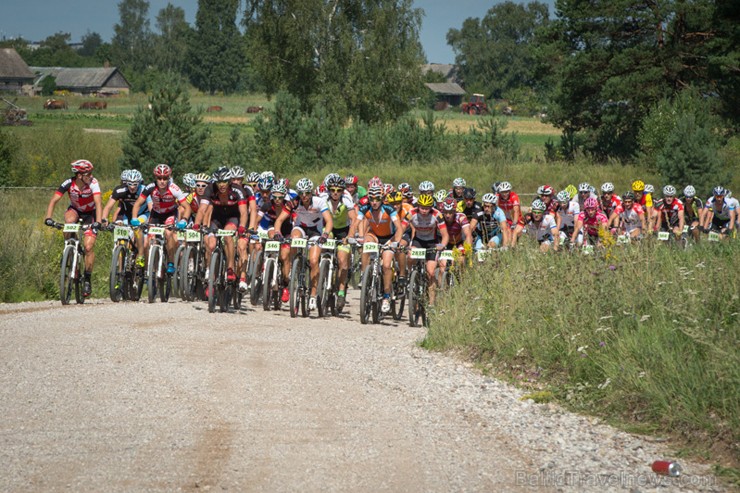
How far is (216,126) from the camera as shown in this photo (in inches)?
3716

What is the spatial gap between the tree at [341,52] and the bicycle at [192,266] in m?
44.7

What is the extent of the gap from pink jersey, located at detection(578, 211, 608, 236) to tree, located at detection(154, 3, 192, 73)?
16577 centimetres

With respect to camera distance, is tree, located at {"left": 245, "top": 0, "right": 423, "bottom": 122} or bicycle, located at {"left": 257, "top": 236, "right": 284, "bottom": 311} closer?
bicycle, located at {"left": 257, "top": 236, "right": 284, "bottom": 311}

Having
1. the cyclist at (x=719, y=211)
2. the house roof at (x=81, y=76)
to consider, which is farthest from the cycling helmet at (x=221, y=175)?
the house roof at (x=81, y=76)

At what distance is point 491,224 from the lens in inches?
719

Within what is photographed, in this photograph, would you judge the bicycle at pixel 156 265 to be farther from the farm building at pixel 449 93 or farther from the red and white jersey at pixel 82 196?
the farm building at pixel 449 93

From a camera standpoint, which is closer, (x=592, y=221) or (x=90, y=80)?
(x=592, y=221)

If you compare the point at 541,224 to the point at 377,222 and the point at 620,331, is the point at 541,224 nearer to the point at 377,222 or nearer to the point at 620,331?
the point at 377,222

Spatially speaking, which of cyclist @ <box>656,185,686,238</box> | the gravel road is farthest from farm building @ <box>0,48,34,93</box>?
the gravel road

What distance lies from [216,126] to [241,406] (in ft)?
284

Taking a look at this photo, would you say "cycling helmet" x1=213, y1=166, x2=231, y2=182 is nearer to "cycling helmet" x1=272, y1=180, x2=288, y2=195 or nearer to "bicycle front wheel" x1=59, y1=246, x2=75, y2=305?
"cycling helmet" x1=272, y1=180, x2=288, y2=195

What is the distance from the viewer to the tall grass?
8766 mm

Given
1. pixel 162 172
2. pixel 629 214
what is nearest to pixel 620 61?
pixel 629 214

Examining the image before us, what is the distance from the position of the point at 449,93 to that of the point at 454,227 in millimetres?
154140
